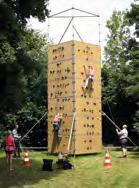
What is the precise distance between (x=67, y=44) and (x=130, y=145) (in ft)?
Result: 46.1

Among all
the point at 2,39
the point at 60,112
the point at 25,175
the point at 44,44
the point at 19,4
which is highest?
the point at 44,44

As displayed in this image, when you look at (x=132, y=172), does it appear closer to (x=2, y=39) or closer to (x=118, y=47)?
(x=2, y=39)

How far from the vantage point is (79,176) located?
25.2m

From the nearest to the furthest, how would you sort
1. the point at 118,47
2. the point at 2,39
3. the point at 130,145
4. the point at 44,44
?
1. the point at 2,39
2. the point at 130,145
3. the point at 44,44
4. the point at 118,47

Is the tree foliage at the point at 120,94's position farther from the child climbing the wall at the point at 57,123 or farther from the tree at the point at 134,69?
the child climbing the wall at the point at 57,123

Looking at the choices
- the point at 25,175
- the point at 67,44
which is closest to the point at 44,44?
the point at 67,44

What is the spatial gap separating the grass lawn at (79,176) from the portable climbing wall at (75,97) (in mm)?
2538

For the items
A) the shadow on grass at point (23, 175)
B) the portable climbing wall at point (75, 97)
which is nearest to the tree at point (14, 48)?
the shadow on grass at point (23, 175)

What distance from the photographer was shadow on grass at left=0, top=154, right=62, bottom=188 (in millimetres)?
23766

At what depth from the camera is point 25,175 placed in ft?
82.5

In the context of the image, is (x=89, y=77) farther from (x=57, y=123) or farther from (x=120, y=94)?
(x=120, y=94)

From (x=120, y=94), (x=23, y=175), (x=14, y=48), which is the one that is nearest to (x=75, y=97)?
(x=14, y=48)

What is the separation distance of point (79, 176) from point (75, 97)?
253 inches

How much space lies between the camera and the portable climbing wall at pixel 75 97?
100ft
